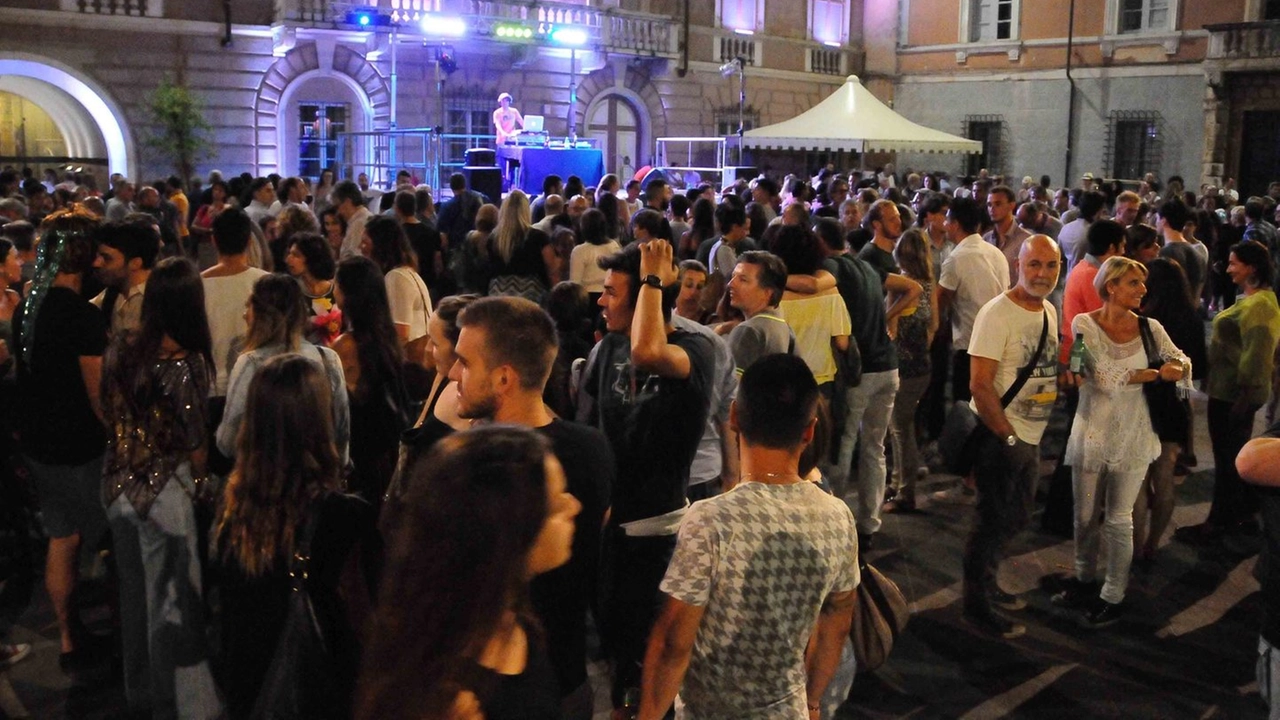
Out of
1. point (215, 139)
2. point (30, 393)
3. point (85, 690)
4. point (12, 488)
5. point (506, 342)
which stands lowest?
point (85, 690)

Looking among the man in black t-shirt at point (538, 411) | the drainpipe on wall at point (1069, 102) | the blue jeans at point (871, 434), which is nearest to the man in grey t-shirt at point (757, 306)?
the blue jeans at point (871, 434)

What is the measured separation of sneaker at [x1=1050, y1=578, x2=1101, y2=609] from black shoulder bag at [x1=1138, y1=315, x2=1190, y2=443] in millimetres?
787

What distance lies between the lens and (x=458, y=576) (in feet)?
5.09

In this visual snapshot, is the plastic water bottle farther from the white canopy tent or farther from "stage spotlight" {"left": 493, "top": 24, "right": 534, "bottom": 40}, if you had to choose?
"stage spotlight" {"left": 493, "top": 24, "right": 534, "bottom": 40}

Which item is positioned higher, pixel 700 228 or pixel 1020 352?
pixel 700 228

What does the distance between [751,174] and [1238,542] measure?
12504mm

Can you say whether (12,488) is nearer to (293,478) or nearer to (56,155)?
(293,478)

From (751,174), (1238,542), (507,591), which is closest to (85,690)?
(507,591)

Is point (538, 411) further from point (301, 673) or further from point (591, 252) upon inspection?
point (591, 252)

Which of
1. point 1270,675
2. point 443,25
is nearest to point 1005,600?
point 1270,675

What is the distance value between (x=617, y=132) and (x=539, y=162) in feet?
31.5

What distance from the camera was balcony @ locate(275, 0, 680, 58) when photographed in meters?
19.4

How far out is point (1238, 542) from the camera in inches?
244

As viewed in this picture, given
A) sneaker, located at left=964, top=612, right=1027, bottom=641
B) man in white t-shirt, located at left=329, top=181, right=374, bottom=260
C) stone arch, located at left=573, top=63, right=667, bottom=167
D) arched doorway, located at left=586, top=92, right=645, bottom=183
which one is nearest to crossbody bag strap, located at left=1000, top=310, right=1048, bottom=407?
sneaker, located at left=964, top=612, right=1027, bottom=641
